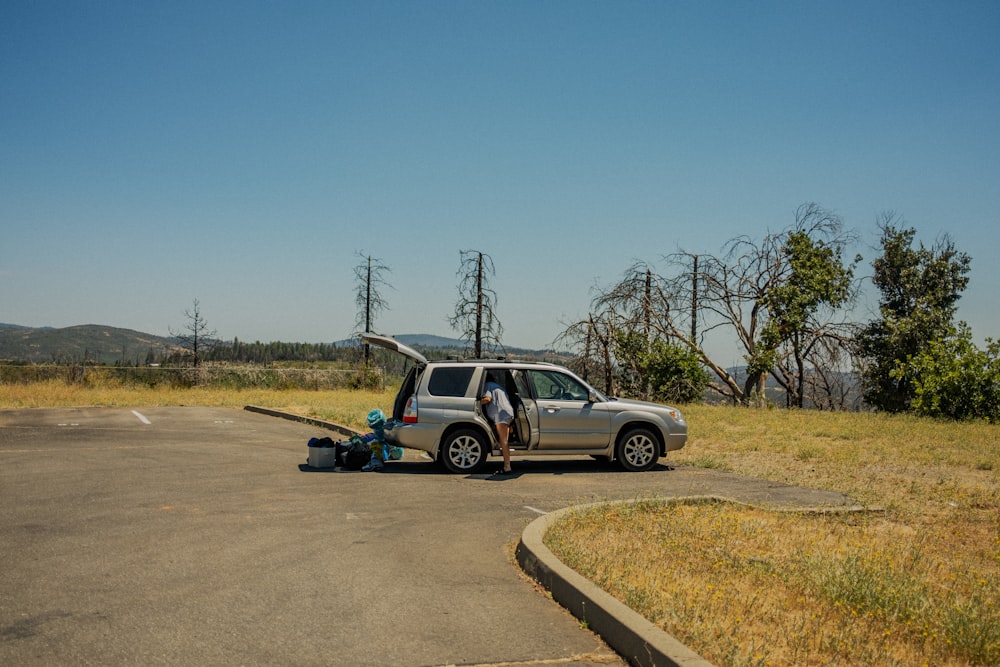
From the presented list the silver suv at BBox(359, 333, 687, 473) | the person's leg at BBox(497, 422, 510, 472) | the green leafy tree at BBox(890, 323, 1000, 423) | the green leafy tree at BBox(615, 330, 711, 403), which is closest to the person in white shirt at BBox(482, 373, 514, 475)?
the person's leg at BBox(497, 422, 510, 472)

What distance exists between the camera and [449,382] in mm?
12953

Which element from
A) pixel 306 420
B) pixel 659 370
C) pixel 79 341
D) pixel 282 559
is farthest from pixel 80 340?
pixel 282 559

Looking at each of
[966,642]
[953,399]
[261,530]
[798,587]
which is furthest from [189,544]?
[953,399]

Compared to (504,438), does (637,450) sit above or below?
below

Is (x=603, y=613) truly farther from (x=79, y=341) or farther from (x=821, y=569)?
(x=79, y=341)

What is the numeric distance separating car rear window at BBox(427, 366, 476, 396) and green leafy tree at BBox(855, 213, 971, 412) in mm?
24988

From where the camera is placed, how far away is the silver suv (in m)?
12.7

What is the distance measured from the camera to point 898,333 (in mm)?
34438

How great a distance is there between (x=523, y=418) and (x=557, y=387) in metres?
0.85

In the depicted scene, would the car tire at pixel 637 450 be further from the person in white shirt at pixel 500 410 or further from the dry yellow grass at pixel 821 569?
the person in white shirt at pixel 500 410

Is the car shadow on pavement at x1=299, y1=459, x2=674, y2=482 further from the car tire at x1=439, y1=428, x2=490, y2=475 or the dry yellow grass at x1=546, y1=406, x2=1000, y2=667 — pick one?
the dry yellow grass at x1=546, y1=406, x2=1000, y2=667

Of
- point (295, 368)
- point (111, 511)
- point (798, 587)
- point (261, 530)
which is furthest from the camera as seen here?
point (295, 368)

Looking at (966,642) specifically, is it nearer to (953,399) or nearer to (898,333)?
(953,399)

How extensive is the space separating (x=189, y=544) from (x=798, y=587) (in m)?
5.35
